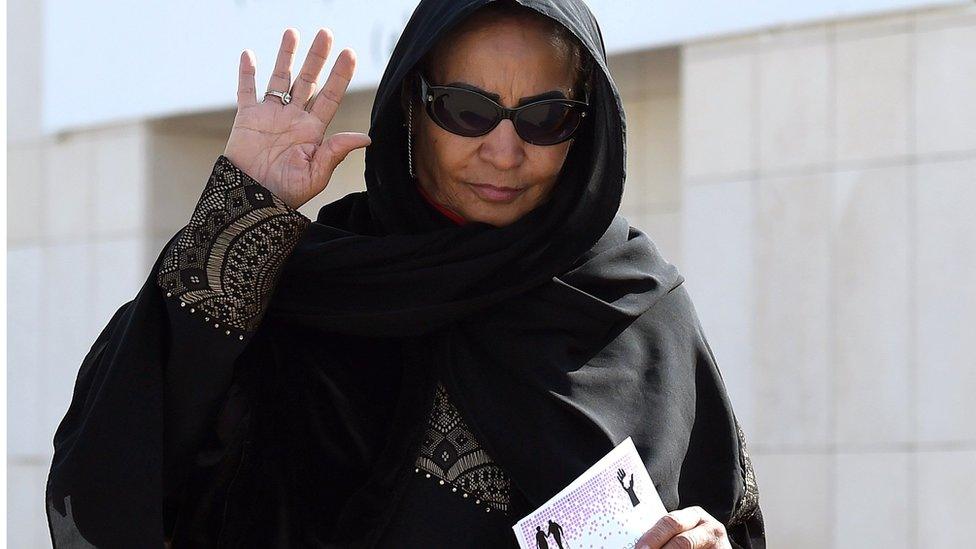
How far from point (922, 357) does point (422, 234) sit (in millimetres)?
4598

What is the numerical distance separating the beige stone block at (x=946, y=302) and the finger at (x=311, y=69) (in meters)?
4.77

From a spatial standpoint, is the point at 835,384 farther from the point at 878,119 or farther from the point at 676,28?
the point at 676,28

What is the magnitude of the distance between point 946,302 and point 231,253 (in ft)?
16.2

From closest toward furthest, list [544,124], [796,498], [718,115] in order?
[544,124] < [796,498] < [718,115]

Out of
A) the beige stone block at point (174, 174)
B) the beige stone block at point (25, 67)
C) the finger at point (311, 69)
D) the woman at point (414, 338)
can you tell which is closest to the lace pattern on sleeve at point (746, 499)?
the woman at point (414, 338)

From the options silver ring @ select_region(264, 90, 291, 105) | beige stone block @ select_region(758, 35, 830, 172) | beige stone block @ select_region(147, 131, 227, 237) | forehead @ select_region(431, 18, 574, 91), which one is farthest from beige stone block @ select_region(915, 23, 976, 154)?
silver ring @ select_region(264, 90, 291, 105)

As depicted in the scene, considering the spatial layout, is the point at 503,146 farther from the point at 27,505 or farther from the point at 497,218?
the point at 27,505

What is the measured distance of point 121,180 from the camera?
938 cm

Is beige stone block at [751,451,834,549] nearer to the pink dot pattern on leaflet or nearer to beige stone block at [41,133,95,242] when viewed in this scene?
beige stone block at [41,133,95,242]

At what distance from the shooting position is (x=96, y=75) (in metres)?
9.29

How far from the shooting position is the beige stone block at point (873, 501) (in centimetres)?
690

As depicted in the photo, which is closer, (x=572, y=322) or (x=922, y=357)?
(x=572, y=322)

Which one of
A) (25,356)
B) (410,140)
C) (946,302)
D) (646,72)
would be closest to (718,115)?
(646,72)

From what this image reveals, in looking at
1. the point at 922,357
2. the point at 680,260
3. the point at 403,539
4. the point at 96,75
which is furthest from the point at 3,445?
the point at 96,75
